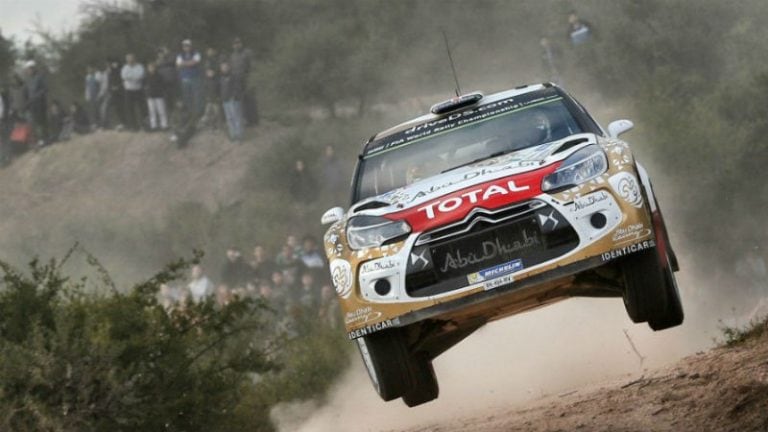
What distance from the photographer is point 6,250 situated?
30.8 metres

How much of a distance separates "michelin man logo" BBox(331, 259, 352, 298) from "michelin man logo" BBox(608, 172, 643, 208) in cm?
155

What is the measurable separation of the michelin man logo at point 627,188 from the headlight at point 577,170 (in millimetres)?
101

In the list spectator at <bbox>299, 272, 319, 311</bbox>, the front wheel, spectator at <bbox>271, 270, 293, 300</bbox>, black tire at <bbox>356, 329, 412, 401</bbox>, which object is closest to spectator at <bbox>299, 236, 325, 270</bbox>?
spectator at <bbox>299, 272, 319, 311</bbox>

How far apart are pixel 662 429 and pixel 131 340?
17.0 feet

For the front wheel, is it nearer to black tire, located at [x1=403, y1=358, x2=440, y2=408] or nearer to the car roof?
black tire, located at [x1=403, y1=358, x2=440, y2=408]

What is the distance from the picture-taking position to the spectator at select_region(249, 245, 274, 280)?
71.0 ft

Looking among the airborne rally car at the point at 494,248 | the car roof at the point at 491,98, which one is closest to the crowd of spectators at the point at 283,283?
the car roof at the point at 491,98

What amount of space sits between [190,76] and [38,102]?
4563 millimetres

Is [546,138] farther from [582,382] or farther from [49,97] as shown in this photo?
[49,97]

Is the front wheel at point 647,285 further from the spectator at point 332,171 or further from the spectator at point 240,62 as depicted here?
the spectator at point 240,62

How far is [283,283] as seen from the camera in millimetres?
20844

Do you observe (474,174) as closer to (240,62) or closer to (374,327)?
(374,327)

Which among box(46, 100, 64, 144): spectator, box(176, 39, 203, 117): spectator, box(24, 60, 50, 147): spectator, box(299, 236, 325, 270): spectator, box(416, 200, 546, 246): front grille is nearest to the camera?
box(416, 200, 546, 246): front grille

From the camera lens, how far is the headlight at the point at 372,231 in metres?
9.09
